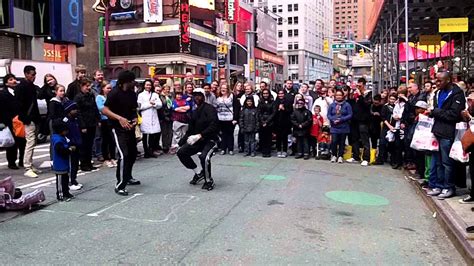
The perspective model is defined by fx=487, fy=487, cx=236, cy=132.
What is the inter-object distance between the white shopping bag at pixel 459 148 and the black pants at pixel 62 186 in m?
5.87

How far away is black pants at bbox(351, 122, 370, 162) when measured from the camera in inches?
464

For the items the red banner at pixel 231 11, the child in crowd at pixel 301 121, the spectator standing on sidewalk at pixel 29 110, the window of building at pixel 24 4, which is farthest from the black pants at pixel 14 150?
the red banner at pixel 231 11

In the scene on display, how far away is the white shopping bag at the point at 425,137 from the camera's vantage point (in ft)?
25.8

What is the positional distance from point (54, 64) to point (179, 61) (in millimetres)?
33937

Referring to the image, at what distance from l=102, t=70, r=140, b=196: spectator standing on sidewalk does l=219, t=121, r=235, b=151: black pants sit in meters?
5.07

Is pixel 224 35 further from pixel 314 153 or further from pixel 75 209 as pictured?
pixel 75 209

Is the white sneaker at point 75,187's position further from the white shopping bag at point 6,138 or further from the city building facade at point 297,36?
the city building facade at point 297,36

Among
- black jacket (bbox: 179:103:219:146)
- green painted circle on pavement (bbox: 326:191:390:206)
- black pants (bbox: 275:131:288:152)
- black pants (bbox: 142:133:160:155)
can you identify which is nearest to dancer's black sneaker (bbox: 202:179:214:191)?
black jacket (bbox: 179:103:219:146)

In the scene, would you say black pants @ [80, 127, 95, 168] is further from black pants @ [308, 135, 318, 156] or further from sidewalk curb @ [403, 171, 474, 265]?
Result: sidewalk curb @ [403, 171, 474, 265]

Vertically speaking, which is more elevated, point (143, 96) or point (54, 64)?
point (54, 64)

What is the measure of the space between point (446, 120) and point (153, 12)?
1951 inches

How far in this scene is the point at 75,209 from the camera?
695 centimetres

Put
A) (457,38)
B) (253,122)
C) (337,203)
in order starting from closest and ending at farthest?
(337,203) → (253,122) → (457,38)

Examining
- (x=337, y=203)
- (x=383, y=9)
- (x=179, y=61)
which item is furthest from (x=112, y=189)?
(x=179, y=61)
